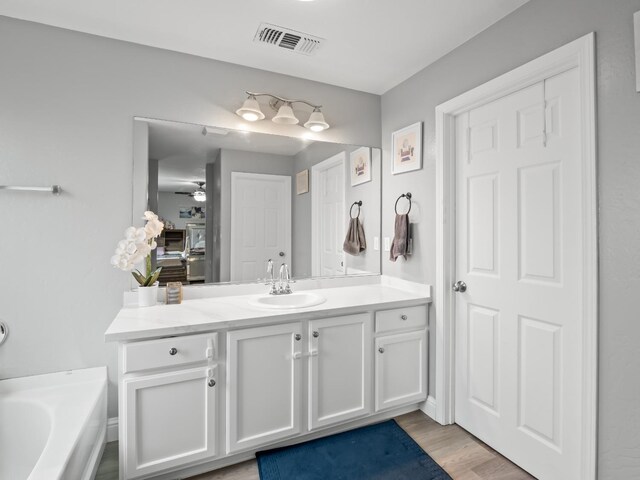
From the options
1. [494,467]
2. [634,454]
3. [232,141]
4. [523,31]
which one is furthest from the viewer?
[232,141]

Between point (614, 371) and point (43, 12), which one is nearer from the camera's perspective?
point (614, 371)

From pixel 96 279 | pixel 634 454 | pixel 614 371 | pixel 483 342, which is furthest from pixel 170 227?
pixel 634 454

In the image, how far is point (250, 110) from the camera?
2.21 meters

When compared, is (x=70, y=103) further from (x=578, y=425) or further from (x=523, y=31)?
(x=578, y=425)

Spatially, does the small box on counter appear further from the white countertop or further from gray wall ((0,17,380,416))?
gray wall ((0,17,380,416))

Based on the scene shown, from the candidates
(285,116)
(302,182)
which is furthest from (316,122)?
(302,182)

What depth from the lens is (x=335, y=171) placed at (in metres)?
2.62

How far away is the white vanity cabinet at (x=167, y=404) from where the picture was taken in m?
1.54

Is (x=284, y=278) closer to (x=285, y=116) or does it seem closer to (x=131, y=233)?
(x=131, y=233)

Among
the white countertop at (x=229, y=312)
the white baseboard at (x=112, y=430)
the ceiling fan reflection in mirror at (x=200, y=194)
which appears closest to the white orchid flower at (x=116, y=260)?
the white countertop at (x=229, y=312)

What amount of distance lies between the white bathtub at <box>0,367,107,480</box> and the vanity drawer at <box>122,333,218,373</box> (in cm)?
29

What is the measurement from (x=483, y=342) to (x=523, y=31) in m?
1.69

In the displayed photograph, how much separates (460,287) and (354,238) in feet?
2.84

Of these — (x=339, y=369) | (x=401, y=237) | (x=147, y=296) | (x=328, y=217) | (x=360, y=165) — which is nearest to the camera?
(x=147, y=296)
